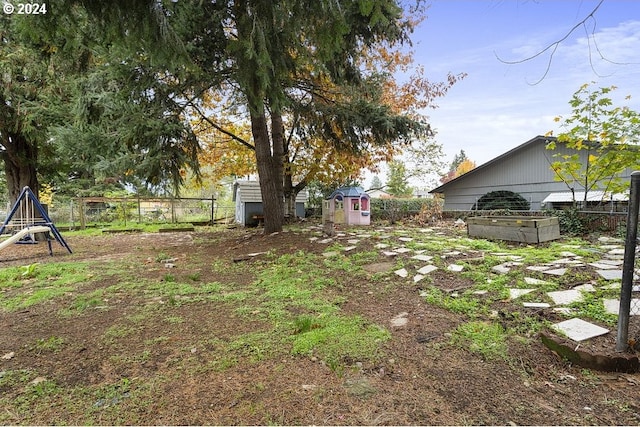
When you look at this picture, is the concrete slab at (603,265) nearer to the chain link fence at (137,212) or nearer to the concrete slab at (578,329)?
the concrete slab at (578,329)

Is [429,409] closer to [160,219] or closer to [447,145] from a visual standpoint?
[160,219]

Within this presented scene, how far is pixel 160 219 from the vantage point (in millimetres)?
15055

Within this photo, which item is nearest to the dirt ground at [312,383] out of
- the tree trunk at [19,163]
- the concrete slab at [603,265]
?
the concrete slab at [603,265]

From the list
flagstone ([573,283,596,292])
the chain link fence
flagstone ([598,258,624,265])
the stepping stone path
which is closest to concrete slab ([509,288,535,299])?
the stepping stone path

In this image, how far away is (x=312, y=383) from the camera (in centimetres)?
186

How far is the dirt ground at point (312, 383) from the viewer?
1575mm

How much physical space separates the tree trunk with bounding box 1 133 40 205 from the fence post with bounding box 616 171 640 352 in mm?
12611

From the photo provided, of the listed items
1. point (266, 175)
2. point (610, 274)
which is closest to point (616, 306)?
point (610, 274)

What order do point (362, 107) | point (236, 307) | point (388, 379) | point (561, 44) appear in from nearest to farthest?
1. point (388, 379)
2. point (561, 44)
3. point (236, 307)
4. point (362, 107)

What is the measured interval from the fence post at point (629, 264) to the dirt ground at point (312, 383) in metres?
0.13

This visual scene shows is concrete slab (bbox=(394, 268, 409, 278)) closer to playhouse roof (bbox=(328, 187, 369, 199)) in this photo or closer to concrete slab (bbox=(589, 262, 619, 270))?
Result: concrete slab (bbox=(589, 262, 619, 270))

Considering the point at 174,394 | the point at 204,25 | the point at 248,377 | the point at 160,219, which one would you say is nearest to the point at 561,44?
the point at 248,377

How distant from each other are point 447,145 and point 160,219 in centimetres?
1796

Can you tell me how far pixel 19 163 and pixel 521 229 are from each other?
12903 mm
